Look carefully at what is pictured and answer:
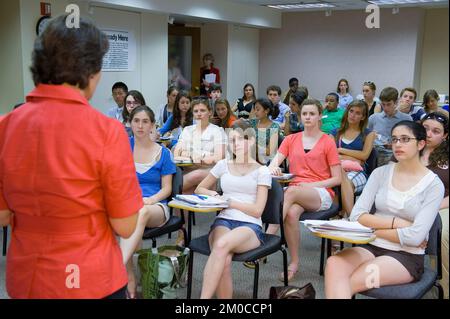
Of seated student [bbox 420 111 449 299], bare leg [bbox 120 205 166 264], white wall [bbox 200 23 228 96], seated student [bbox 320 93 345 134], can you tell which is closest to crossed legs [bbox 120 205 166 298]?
bare leg [bbox 120 205 166 264]

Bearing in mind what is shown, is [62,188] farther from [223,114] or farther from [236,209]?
[223,114]

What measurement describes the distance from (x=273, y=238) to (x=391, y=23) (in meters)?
9.16

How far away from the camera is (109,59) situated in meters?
7.55

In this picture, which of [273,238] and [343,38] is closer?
[273,238]

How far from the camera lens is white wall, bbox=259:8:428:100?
10.7 metres

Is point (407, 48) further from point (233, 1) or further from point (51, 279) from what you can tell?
point (51, 279)

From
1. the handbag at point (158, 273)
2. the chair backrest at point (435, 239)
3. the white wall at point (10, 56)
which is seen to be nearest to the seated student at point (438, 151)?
the chair backrest at point (435, 239)

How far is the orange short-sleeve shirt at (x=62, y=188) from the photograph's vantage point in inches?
51.8

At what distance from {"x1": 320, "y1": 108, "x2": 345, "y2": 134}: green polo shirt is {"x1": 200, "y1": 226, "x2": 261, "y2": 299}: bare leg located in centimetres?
380

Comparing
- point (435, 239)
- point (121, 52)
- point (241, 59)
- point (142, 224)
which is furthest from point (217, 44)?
point (435, 239)

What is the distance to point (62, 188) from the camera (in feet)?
4.30

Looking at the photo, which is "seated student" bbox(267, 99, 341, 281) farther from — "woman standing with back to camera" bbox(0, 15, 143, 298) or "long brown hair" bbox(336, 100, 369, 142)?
"woman standing with back to camera" bbox(0, 15, 143, 298)

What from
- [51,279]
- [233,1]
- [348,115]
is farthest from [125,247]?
[233,1]

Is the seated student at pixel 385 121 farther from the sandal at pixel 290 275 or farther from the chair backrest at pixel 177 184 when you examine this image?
the chair backrest at pixel 177 184
